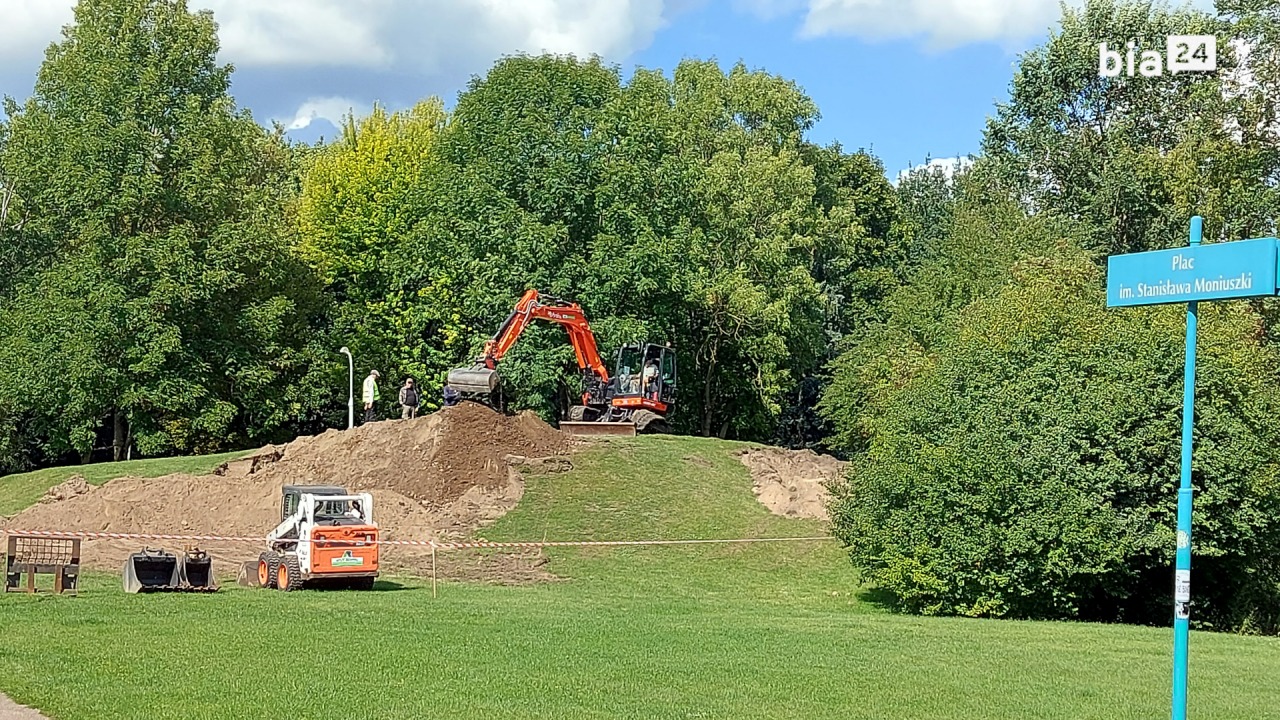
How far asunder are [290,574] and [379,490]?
396 inches

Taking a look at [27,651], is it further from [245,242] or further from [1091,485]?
[245,242]

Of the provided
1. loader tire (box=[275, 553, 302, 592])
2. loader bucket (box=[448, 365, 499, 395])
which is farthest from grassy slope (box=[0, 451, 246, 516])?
loader tire (box=[275, 553, 302, 592])

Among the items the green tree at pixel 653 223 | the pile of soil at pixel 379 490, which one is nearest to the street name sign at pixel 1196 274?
the pile of soil at pixel 379 490

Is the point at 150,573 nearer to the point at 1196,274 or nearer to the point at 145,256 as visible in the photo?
the point at 1196,274

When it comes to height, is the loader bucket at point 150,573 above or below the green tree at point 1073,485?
below

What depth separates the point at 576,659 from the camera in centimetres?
1441

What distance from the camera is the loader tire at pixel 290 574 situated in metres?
22.3

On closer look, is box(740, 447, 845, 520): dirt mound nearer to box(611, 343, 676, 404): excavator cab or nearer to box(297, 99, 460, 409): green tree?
box(611, 343, 676, 404): excavator cab

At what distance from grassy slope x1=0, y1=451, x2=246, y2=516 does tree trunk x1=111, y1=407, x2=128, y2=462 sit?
5200 millimetres

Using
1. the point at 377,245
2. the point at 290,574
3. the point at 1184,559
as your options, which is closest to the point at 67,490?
the point at 290,574

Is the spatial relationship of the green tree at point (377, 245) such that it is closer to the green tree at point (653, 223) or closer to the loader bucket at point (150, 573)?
the green tree at point (653, 223)

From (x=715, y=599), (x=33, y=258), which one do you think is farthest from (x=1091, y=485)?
(x=33, y=258)

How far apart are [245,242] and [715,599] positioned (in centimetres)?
2547

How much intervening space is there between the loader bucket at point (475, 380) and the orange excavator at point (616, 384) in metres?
1.84
